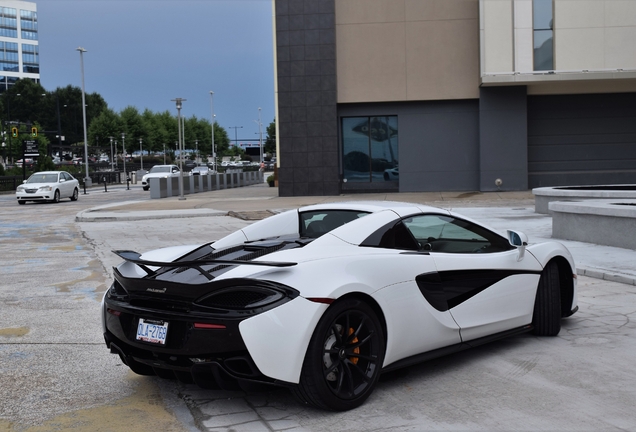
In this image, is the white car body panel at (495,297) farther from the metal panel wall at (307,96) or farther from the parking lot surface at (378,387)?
the metal panel wall at (307,96)

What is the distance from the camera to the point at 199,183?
43656 millimetres

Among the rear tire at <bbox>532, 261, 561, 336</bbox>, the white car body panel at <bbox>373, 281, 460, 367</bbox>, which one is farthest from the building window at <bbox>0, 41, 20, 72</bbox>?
the white car body panel at <bbox>373, 281, 460, 367</bbox>

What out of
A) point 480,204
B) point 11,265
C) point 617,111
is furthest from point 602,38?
point 11,265

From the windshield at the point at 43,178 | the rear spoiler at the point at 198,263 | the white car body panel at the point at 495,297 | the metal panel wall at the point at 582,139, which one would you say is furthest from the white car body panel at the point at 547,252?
the windshield at the point at 43,178

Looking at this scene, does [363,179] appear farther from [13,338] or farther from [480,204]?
[13,338]

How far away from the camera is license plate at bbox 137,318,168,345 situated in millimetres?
4758

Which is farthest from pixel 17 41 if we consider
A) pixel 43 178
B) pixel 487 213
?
pixel 487 213

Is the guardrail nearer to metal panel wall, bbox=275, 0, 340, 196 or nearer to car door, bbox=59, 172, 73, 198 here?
car door, bbox=59, 172, 73, 198

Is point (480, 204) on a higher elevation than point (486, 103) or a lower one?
lower

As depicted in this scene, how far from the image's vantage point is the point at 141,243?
16.1m

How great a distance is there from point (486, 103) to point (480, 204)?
8.61 meters

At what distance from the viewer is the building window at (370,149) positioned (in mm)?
33688

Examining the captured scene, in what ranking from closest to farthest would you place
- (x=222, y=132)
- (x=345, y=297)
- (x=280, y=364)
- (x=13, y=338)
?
(x=280, y=364), (x=345, y=297), (x=13, y=338), (x=222, y=132)

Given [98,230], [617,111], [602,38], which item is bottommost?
[98,230]
